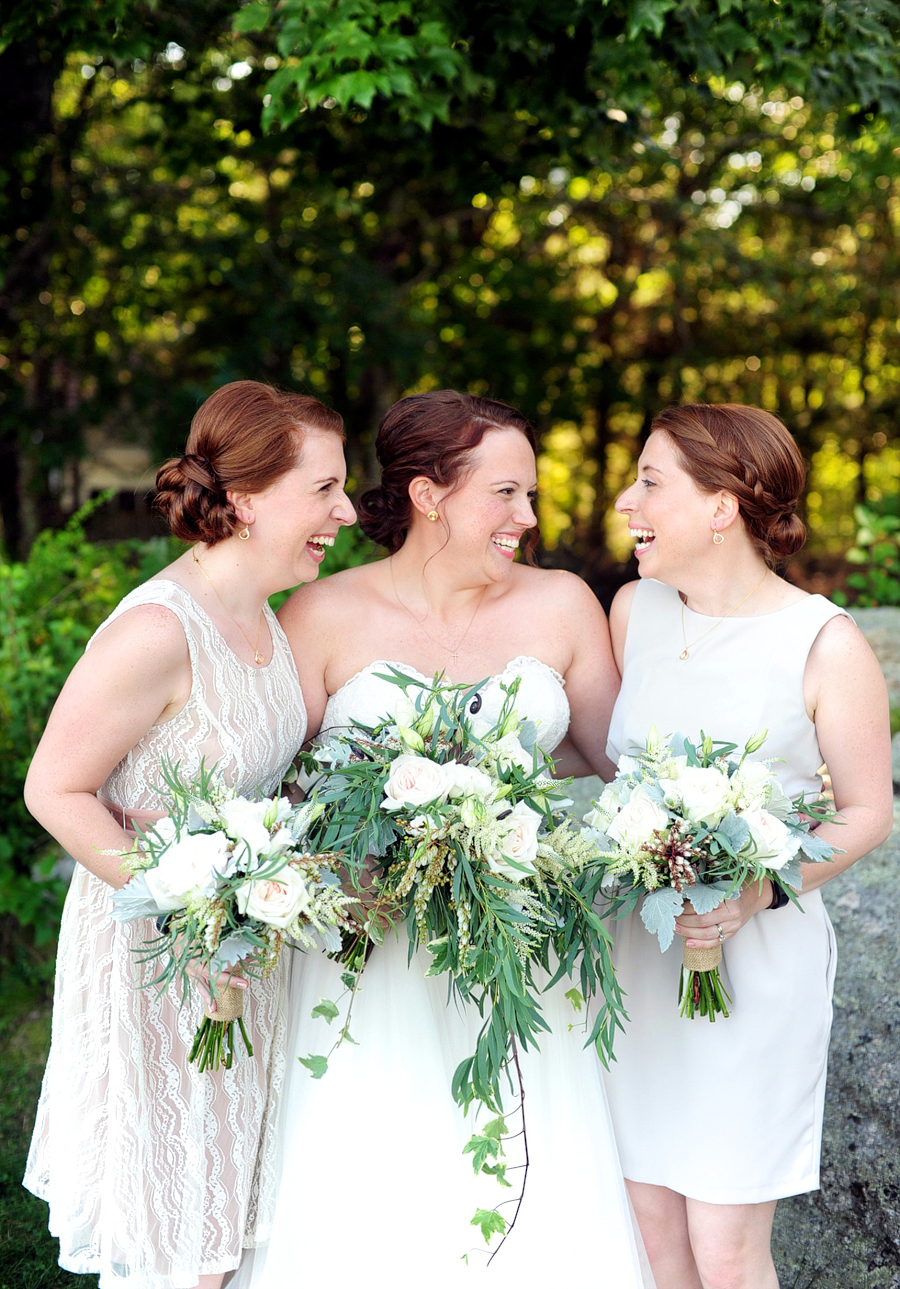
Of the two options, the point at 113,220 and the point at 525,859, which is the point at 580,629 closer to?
the point at 525,859

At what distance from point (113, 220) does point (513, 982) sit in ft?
25.2

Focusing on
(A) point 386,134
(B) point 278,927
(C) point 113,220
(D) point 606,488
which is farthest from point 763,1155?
(D) point 606,488

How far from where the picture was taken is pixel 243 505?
9.02ft

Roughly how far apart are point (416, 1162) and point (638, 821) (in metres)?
1.02

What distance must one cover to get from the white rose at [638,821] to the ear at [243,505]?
3.87ft

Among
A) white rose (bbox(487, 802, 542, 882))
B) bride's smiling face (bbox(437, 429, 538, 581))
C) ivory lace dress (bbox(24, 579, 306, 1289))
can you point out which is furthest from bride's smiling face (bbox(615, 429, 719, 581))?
ivory lace dress (bbox(24, 579, 306, 1289))

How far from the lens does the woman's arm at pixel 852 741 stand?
2641 mm

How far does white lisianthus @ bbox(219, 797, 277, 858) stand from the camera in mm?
2162

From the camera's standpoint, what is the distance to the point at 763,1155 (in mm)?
2652

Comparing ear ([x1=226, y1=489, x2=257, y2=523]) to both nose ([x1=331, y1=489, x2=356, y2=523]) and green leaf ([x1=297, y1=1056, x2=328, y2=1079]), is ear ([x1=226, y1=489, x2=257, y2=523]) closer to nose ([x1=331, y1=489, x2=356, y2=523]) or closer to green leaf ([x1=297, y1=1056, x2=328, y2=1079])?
nose ([x1=331, y1=489, x2=356, y2=523])

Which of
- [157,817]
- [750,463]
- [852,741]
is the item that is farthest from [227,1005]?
[750,463]

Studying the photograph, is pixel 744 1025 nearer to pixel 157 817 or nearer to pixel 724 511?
pixel 724 511

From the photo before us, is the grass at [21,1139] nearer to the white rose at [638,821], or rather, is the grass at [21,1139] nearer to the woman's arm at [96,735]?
the woman's arm at [96,735]

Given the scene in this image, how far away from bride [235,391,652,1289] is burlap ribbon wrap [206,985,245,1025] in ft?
1.46
